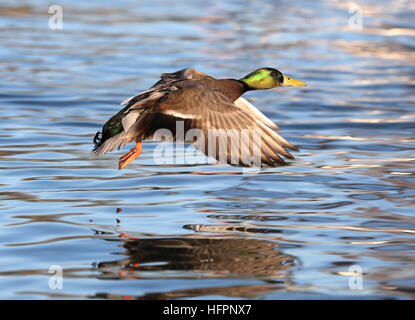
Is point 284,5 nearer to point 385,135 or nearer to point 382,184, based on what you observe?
point 385,135

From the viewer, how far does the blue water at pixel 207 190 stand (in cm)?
523

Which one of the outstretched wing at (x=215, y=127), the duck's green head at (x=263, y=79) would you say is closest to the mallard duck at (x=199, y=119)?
the outstretched wing at (x=215, y=127)

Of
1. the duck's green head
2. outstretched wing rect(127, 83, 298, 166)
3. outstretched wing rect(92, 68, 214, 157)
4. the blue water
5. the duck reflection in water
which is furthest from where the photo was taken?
the duck's green head

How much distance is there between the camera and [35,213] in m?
6.59

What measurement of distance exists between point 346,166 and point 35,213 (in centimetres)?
315

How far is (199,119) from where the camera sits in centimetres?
650

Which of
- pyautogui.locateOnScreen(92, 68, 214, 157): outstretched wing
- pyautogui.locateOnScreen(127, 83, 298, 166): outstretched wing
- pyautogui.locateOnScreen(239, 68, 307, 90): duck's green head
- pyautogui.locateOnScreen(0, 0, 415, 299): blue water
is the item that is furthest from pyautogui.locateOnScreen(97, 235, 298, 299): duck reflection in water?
pyautogui.locateOnScreen(239, 68, 307, 90): duck's green head

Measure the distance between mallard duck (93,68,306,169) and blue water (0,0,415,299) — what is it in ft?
1.69

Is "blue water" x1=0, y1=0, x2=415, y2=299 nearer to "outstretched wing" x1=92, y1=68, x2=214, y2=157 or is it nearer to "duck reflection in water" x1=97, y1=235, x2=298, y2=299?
"duck reflection in water" x1=97, y1=235, x2=298, y2=299

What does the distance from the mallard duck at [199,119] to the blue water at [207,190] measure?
1.69 ft

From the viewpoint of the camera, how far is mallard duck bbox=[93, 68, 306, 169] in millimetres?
6273

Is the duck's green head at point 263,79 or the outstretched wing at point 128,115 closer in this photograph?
the outstretched wing at point 128,115

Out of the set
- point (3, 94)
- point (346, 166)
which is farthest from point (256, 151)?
point (3, 94)

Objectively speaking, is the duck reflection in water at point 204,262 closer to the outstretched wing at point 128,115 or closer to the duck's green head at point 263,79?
the outstretched wing at point 128,115
